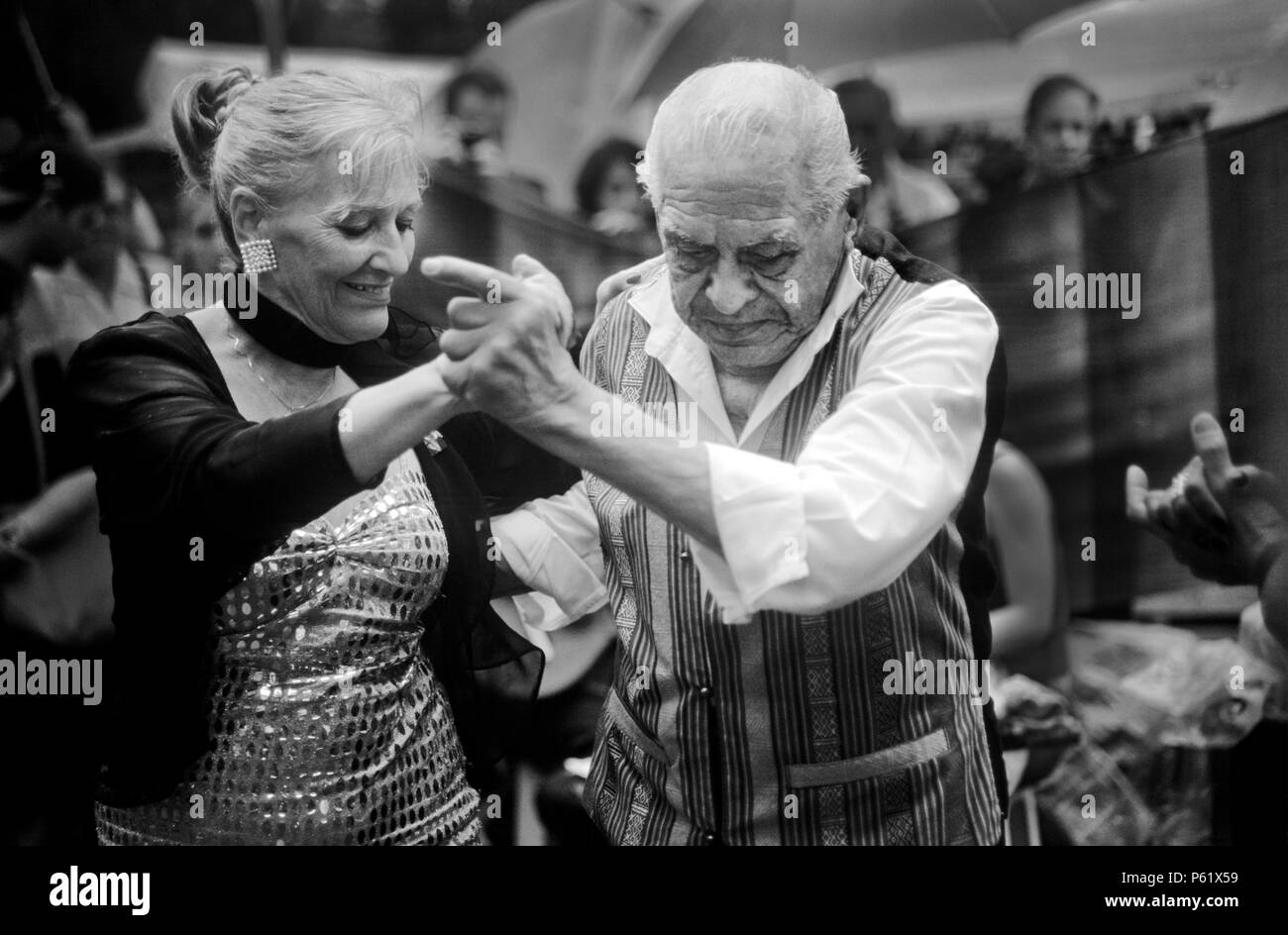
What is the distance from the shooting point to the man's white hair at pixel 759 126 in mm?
1899

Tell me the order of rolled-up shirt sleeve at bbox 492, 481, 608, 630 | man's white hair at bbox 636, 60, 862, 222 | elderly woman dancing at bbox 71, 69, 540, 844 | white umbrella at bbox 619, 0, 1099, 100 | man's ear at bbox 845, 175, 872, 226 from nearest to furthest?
man's white hair at bbox 636, 60, 862, 222 → elderly woman dancing at bbox 71, 69, 540, 844 → man's ear at bbox 845, 175, 872, 226 → rolled-up shirt sleeve at bbox 492, 481, 608, 630 → white umbrella at bbox 619, 0, 1099, 100

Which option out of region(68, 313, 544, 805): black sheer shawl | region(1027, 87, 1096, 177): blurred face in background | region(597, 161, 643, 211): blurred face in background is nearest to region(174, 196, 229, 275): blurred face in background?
region(68, 313, 544, 805): black sheer shawl

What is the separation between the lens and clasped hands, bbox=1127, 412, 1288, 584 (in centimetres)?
266

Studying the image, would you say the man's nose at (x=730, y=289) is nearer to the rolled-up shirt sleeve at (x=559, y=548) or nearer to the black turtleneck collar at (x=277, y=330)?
the rolled-up shirt sleeve at (x=559, y=548)

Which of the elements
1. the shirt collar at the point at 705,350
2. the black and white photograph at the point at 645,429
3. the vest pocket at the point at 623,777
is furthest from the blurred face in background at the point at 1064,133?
the vest pocket at the point at 623,777

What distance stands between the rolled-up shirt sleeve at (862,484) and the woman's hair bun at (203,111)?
3.37 ft

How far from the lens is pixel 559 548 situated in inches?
92.9

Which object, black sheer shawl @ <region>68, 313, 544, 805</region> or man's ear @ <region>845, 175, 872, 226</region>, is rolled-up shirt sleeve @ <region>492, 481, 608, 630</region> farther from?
man's ear @ <region>845, 175, 872, 226</region>

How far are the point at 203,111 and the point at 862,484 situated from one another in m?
1.26

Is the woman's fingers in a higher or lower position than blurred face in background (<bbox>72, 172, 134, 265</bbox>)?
lower

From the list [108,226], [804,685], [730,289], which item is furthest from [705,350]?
[108,226]

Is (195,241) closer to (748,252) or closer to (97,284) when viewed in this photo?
(97,284)
